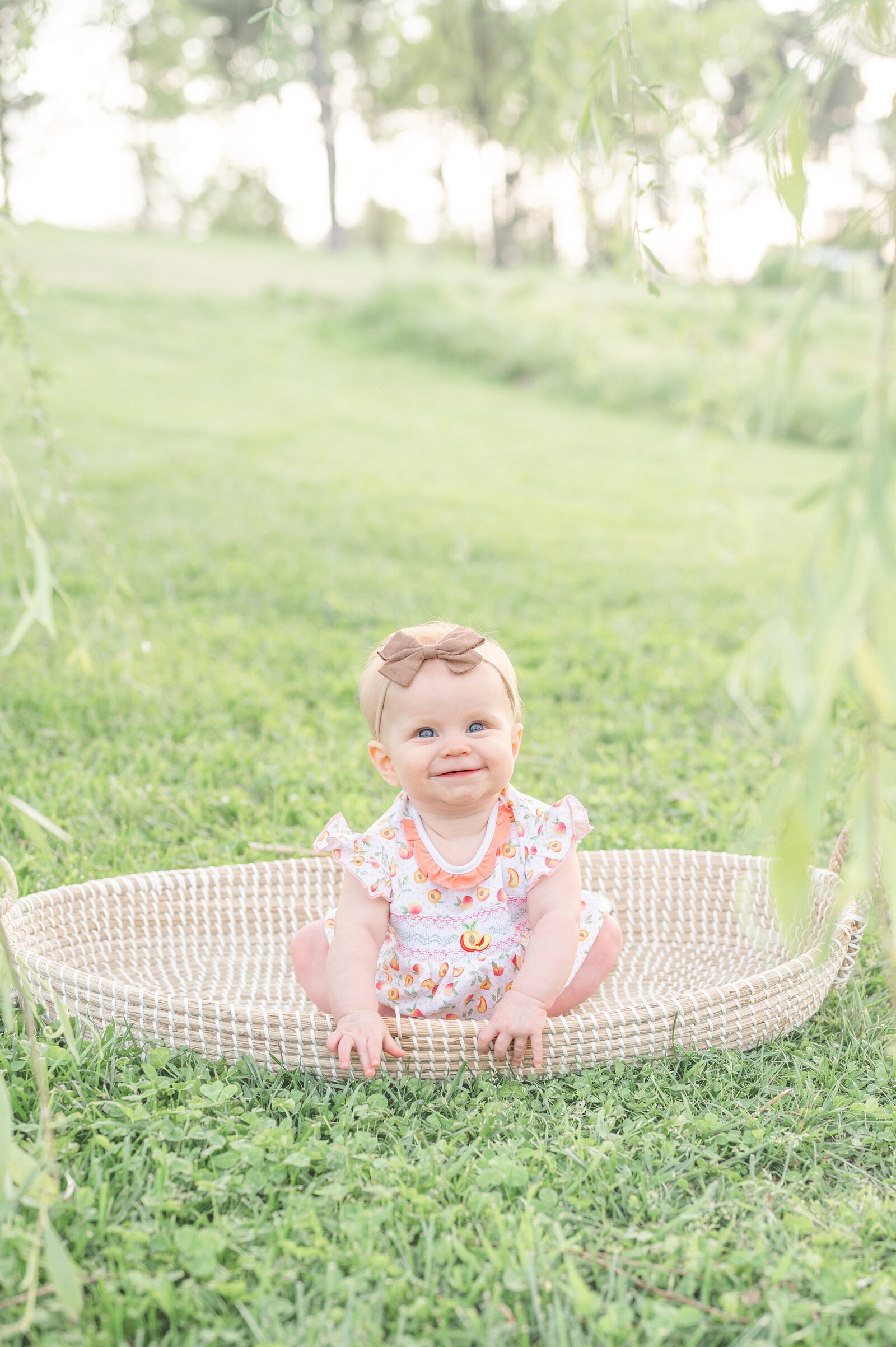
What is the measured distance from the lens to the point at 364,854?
2172 millimetres

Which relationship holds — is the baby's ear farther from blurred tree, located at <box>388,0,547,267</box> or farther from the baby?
blurred tree, located at <box>388,0,547,267</box>

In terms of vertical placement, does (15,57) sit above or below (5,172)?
above

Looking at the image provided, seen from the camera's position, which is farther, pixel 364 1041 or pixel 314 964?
pixel 314 964

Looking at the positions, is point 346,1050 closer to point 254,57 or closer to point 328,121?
point 328,121

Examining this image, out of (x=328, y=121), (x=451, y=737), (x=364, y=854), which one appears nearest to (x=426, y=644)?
(x=451, y=737)

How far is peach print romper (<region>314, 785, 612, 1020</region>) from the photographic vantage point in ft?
7.05

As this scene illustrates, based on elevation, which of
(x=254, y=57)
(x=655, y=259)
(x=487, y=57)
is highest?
(x=254, y=57)

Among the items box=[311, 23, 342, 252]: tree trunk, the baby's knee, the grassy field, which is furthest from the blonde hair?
box=[311, 23, 342, 252]: tree trunk

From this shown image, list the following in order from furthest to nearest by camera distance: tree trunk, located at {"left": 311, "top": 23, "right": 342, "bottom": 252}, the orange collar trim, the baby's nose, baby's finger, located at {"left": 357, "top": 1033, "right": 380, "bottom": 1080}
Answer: tree trunk, located at {"left": 311, "top": 23, "right": 342, "bottom": 252}
the orange collar trim
the baby's nose
baby's finger, located at {"left": 357, "top": 1033, "right": 380, "bottom": 1080}

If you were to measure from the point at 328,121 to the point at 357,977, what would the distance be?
19394 millimetres

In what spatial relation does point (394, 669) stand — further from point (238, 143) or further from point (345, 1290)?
point (238, 143)

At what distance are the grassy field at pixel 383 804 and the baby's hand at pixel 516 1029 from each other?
7cm

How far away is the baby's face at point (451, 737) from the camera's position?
6.80 feet

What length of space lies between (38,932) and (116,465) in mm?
5033
